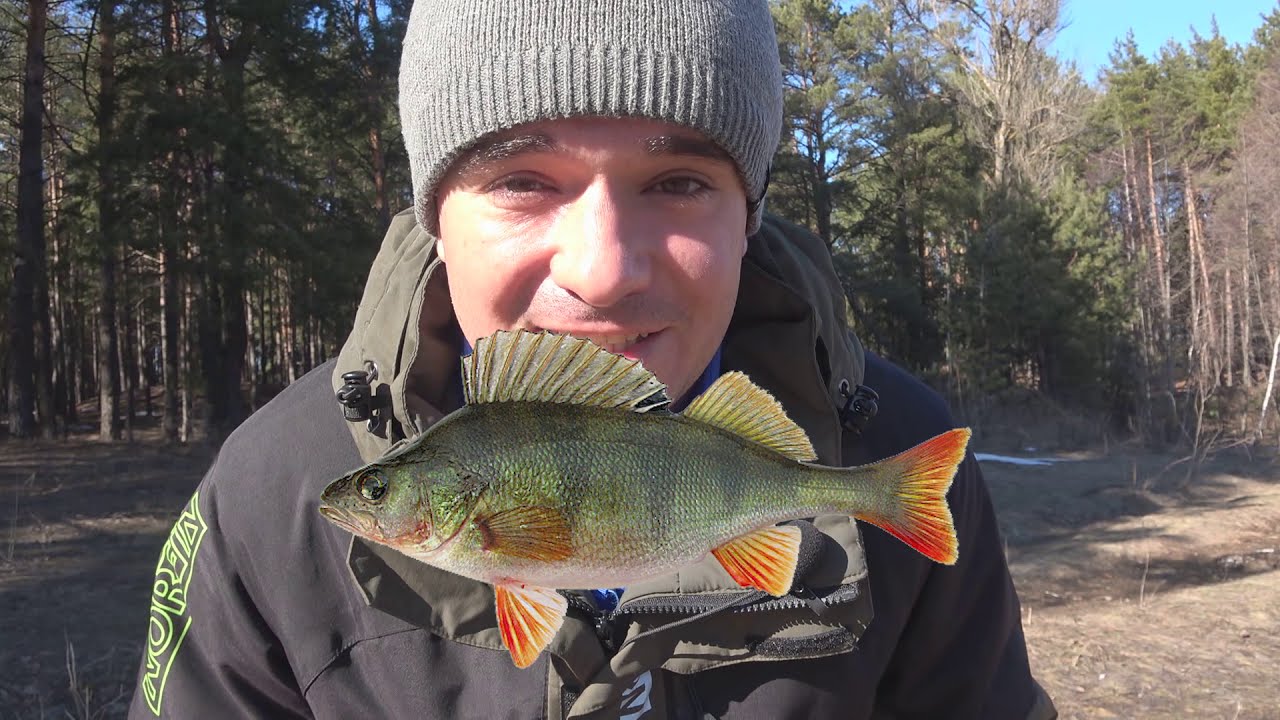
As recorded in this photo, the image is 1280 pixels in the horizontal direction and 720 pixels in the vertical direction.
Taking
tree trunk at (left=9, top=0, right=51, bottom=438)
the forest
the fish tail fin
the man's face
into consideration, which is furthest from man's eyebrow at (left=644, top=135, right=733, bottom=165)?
tree trunk at (left=9, top=0, right=51, bottom=438)

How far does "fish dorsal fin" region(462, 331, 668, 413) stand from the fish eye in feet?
0.38

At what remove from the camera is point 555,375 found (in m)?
0.84

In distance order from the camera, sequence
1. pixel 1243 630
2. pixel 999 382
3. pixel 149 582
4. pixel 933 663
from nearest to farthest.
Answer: pixel 933 663, pixel 1243 630, pixel 149 582, pixel 999 382

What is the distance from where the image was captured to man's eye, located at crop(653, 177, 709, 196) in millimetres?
1366

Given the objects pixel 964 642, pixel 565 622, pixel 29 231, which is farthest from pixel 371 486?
pixel 29 231

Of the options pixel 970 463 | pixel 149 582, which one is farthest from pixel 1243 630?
pixel 149 582

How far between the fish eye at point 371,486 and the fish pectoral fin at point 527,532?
9 cm

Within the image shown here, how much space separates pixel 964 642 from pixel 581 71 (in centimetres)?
178

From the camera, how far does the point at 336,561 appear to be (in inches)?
77.3

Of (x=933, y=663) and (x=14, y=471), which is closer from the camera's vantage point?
(x=933, y=663)

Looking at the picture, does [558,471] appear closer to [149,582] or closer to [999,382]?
[149,582]

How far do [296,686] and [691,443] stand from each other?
5.23ft

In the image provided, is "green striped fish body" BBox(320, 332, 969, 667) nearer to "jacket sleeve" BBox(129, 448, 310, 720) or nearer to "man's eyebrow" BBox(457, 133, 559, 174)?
"man's eyebrow" BBox(457, 133, 559, 174)

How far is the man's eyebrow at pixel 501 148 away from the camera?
1313 millimetres
